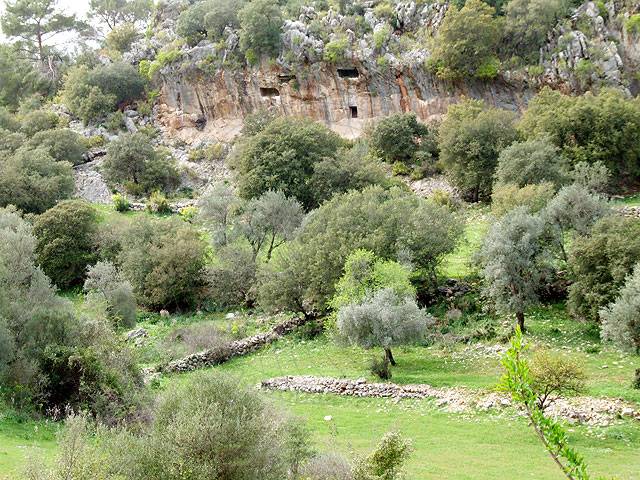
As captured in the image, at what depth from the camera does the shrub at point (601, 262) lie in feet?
85.1

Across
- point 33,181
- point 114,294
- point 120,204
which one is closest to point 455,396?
point 114,294

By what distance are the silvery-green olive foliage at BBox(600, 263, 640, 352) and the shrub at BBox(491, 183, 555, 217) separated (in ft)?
35.3

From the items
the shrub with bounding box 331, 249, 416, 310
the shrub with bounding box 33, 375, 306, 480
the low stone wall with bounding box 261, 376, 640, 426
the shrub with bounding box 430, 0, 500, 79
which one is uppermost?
the shrub with bounding box 430, 0, 500, 79

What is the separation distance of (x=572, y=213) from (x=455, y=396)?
12297mm

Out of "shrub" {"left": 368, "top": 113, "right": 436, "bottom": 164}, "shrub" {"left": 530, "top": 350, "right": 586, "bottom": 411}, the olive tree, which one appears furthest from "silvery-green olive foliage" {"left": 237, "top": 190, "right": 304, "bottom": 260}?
"shrub" {"left": 530, "top": 350, "right": 586, "bottom": 411}

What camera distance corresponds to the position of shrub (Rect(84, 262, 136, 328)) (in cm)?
3342

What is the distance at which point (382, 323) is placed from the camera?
82.9 feet

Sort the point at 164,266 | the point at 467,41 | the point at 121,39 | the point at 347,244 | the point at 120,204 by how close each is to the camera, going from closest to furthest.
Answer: the point at 347,244, the point at 164,266, the point at 120,204, the point at 467,41, the point at 121,39

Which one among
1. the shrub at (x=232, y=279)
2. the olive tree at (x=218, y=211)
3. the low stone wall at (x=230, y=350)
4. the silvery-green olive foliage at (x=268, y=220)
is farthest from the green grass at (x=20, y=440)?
the olive tree at (x=218, y=211)

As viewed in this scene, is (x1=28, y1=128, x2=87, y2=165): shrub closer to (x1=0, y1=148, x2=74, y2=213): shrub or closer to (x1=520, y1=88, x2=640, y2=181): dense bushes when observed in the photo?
(x1=0, y1=148, x2=74, y2=213): shrub

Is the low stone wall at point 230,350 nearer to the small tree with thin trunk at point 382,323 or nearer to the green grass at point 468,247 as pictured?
the small tree with thin trunk at point 382,323

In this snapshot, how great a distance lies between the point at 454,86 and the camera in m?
57.2

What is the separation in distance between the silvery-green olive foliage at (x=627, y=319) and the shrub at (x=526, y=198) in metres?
10.8

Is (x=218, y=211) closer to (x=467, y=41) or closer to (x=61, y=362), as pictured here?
(x=61, y=362)
